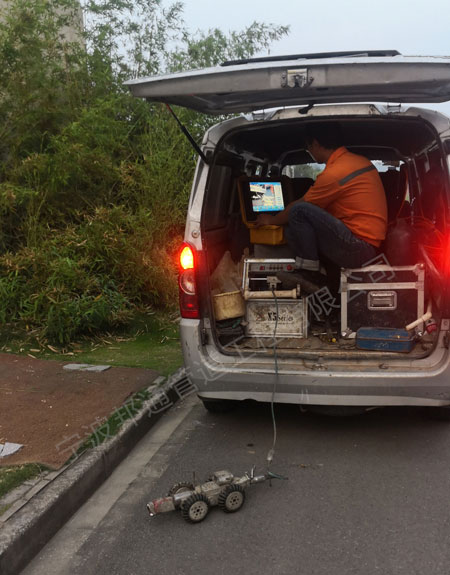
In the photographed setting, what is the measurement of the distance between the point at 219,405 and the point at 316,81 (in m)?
2.54

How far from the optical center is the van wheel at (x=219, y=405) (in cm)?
458

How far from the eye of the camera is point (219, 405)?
4645 mm

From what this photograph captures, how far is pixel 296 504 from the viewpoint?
10.9 ft

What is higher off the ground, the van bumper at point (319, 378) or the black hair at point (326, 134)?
the black hair at point (326, 134)

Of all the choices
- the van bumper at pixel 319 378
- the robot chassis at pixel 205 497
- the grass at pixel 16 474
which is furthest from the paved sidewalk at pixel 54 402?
the van bumper at pixel 319 378

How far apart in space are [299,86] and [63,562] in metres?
2.83

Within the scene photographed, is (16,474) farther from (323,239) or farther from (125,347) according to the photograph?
(125,347)

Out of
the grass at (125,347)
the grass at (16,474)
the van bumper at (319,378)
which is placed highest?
the van bumper at (319,378)

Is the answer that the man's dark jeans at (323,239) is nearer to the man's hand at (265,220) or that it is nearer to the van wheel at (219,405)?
the man's hand at (265,220)

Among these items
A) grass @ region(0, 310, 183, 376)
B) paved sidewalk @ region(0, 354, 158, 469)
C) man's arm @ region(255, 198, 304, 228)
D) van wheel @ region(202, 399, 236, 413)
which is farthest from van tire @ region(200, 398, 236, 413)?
man's arm @ region(255, 198, 304, 228)

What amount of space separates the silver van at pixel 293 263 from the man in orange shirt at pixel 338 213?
17 cm

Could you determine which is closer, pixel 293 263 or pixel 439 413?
pixel 439 413

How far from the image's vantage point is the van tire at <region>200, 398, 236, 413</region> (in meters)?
4.58

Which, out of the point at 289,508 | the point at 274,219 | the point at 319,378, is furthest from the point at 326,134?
the point at 289,508
